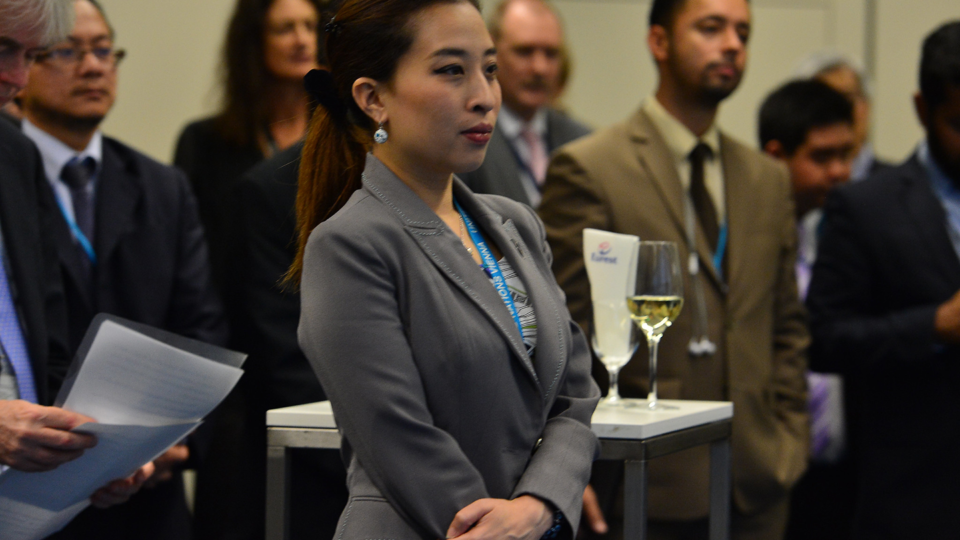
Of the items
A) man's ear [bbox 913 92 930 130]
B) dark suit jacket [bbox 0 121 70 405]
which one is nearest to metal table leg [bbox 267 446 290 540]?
dark suit jacket [bbox 0 121 70 405]

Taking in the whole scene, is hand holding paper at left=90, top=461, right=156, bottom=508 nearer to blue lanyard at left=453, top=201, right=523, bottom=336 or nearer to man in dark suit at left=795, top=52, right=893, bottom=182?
blue lanyard at left=453, top=201, right=523, bottom=336

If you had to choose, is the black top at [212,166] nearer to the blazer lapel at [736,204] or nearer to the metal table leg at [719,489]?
the blazer lapel at [736,204]

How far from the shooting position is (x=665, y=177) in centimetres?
267

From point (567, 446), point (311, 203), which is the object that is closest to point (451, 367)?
point (567, 446)

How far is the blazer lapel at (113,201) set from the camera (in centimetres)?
253

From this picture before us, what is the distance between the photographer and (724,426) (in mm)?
2049

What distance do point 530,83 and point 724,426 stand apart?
92.7 inches

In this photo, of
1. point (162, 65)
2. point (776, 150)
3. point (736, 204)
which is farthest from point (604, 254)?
point (162, 65)

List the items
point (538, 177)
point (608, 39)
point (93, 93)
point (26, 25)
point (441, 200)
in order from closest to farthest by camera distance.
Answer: point (441, 200), point (26, 25), point (93, 93), point (538, 177), point (608, 39)

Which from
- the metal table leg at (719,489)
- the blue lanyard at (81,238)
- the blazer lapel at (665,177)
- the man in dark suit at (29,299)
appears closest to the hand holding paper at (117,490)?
the man in dark suit at (29,299)

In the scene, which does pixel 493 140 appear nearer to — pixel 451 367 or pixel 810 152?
pixel 451 367

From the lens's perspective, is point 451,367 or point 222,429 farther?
point 222,429

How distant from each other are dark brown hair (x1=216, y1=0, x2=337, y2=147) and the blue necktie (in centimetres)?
150

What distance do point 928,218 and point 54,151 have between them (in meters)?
2.29
